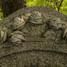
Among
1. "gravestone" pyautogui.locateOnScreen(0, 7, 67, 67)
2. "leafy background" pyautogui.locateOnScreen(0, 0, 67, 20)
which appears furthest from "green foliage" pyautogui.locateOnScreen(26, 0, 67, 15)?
"gravestone" pyautogui.locateOnScreen(0, 7, 67, 67)

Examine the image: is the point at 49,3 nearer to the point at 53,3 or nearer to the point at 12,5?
the point at 53,3

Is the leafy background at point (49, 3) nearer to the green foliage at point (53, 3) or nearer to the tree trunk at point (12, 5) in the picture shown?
the green foliage at point (53, 3)

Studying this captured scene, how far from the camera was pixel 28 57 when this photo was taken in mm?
3172

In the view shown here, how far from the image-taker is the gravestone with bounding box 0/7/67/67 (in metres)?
3.17

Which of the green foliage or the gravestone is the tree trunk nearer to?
the green foliage

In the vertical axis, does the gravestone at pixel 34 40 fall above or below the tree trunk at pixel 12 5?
below

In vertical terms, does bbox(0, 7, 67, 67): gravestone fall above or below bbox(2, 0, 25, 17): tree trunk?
below

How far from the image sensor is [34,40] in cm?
327

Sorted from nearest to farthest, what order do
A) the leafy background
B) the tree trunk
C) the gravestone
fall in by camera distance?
the gravestone, the tree trunk, the leafy background

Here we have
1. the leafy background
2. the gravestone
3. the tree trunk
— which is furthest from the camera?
the leafy background

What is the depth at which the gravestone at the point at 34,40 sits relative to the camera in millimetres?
3168

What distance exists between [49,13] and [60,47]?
58cm

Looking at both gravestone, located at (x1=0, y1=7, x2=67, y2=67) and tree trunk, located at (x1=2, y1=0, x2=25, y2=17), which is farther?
tree trunk, located at (x1=2, y1=0, x2=25, y2=17)

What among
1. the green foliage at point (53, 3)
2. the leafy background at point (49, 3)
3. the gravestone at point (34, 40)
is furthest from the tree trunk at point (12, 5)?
the gravestone at point (34, 40)
